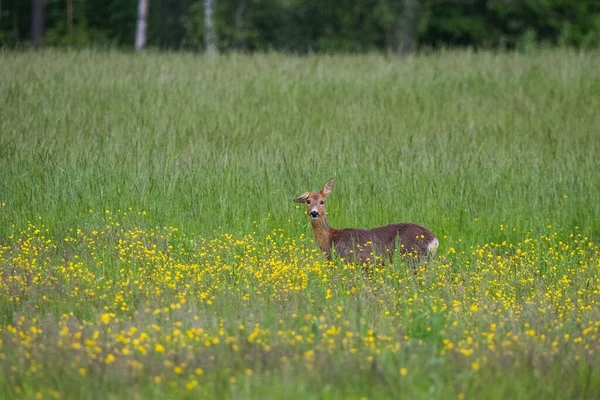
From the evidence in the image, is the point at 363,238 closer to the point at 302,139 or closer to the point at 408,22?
the point at 302,139

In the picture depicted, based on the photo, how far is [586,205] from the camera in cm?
1065

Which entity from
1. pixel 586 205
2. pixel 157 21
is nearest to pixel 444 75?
pixel 586 205

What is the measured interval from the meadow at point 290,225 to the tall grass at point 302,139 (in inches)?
1.7

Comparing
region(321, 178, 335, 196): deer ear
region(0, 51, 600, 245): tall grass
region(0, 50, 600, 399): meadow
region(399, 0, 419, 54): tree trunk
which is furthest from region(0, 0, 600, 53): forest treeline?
region(321, 178, 335, 196): deer ear

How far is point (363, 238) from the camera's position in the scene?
8.93 meters

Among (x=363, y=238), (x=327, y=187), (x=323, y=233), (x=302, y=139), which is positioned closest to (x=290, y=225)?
(x=323, y=233)

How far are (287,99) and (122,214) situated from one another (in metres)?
6.26

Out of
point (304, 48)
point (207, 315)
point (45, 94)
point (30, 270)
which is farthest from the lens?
point (304, 48)

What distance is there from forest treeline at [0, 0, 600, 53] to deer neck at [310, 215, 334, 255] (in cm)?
2323

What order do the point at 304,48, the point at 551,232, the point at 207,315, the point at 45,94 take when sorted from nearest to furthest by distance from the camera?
the point at 207,315, the point at 551,232, the point at 45,94, the point at 304,48

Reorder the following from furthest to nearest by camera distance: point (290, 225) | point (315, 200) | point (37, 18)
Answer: point (37, 18)
point (290, 225)
point (315, 200)

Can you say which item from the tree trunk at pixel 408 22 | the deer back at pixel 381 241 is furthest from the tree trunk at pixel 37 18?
the deer back at pixel 381 241

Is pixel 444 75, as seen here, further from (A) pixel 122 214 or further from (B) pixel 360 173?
(A) pixel 122 214

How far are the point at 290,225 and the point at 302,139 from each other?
3.28 m
